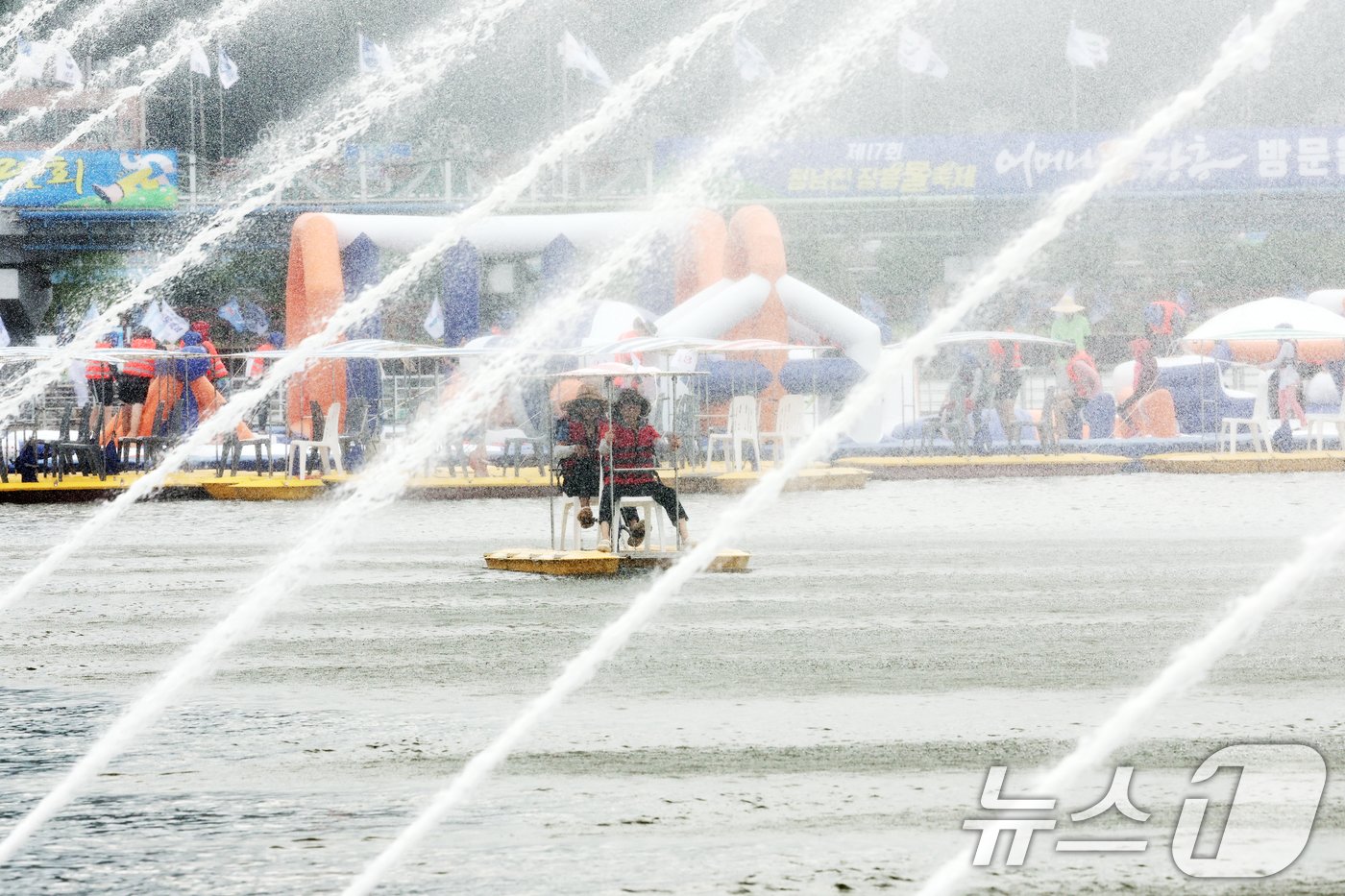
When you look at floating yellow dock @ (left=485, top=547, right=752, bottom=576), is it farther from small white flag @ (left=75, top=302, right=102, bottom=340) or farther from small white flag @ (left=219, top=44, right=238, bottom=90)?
small white flag @ (left=219, top=44, right=238, bottom=90)

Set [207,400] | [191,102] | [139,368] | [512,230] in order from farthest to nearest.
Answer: [191,102]
[512,230]
[207,400]
[139,368]

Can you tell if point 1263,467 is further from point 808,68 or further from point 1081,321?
point 808,68

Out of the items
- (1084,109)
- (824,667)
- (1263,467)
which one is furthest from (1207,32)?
(824,667)

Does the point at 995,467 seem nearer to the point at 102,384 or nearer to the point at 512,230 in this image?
the point at 512,230

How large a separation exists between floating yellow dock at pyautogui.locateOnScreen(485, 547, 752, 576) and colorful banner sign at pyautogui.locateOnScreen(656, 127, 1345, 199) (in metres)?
22.1

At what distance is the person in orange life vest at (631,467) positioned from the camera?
1296 centimetres

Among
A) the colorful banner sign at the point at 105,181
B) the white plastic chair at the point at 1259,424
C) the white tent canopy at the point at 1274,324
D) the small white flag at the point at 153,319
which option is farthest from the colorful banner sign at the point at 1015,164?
the small white flag at the point at 153,319

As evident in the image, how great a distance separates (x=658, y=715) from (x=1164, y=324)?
25.7 meters

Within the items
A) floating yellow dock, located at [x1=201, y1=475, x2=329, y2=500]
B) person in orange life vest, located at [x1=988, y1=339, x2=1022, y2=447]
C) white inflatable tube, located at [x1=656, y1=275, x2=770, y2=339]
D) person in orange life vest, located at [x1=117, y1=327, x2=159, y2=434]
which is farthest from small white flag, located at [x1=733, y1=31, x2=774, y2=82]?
floating yellow dock, located at [x1=201, y1=475, x2=329, y2=500]

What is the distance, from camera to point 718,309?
83.3 feet

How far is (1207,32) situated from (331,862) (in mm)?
42008

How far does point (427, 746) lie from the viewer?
6348 mm

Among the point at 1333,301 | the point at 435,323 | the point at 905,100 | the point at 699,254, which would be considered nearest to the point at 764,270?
the point at 699,254

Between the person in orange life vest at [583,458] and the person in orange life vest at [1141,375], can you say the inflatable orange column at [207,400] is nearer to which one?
the person in orange life vest at [583,458]
